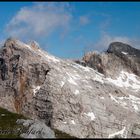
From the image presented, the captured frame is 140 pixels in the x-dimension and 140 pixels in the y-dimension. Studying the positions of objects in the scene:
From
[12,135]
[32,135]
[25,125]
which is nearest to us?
[32,135]

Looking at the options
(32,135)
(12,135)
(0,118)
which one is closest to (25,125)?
(12,135)

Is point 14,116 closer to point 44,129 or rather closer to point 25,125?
point 25,125

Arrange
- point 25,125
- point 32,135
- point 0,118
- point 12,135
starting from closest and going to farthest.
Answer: point 32,135 < point 12,135 < point 25,125 < point 0,118

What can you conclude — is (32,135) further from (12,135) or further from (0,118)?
(0,118)

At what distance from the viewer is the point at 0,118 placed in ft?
443

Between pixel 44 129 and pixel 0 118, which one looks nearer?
pixel 44 129

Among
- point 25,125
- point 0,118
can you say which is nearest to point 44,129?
point 25,125

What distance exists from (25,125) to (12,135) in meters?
11.2

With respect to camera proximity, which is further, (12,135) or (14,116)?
(14,116)

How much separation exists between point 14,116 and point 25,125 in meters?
47.0

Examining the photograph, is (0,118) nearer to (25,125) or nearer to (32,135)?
(25,125)

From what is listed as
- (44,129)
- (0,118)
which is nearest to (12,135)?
(44,129)

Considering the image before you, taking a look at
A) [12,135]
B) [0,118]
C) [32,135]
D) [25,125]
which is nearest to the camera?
[32,135]

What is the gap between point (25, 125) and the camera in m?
94.6
